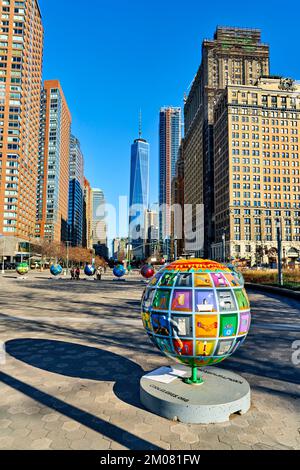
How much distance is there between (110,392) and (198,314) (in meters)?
2.31

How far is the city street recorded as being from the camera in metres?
3.76

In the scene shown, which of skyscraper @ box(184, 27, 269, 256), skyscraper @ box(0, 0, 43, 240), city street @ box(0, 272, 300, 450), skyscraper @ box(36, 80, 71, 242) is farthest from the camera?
skyscraper @ box(36, 80, 71, 242)

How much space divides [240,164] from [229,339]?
98.2 metres

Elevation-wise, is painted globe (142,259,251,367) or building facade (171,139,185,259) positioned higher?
building facade (171,139,185,259)

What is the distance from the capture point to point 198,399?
433 centimetres

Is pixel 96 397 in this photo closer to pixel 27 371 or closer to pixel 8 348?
pixel 27 371

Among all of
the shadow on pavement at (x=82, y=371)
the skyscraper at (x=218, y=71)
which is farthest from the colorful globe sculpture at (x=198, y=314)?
the skyscraper at (x=218, y=71)

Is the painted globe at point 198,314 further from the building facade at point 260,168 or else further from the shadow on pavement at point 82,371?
the building facade at point 260,168

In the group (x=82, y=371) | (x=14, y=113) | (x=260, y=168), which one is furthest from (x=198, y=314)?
(x=14, y=113)

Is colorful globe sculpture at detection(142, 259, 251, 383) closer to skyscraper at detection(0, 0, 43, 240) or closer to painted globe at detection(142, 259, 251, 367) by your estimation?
painted globe at detection(142, 259, 251, 367)

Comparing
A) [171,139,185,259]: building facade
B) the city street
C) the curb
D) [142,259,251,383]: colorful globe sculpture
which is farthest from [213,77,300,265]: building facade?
[142,259,251,383]: colorful globe sculpture

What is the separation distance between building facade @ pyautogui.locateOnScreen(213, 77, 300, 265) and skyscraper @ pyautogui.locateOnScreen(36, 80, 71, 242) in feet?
270

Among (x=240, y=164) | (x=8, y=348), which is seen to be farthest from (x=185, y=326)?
(x=240, y=164)

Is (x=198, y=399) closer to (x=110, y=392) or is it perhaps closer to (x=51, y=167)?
(x=110, y=392)
